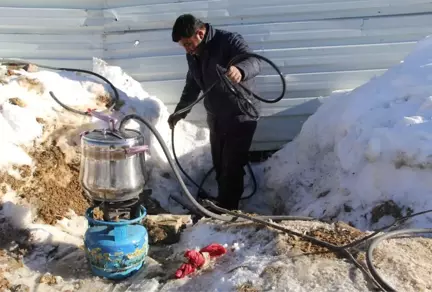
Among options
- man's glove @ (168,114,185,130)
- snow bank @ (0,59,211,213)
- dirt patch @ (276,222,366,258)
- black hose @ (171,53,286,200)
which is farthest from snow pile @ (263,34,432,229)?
man's glove @ (168,114,185,130)

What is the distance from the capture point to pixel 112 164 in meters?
3.29

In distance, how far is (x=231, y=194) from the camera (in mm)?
4816

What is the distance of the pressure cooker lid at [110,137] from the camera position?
322 cm

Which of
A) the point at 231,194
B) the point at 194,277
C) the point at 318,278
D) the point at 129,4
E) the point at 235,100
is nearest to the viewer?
the point at 318,278

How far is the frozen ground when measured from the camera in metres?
3.06

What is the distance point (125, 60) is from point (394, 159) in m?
2.81

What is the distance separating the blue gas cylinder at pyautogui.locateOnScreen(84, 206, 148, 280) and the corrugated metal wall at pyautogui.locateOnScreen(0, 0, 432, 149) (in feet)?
7.56

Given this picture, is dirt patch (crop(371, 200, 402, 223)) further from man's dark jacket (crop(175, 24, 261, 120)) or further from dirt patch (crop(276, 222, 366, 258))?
→ man's dark jacket (crop(175, 24, 261, 120))

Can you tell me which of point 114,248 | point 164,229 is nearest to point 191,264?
point 114,248

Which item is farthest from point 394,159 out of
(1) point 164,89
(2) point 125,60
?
(2) point 125,60

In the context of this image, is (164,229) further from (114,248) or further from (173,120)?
(173,120)

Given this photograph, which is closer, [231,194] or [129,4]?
[231,194]

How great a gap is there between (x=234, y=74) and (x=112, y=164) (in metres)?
1.20

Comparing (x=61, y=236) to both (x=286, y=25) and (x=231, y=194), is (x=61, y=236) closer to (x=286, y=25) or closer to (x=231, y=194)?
(x=231, y=194)
